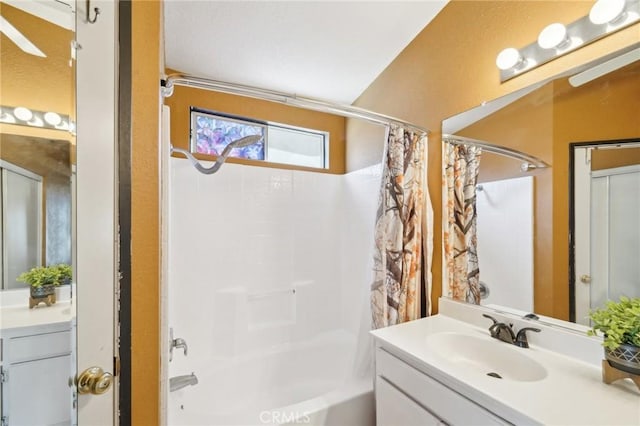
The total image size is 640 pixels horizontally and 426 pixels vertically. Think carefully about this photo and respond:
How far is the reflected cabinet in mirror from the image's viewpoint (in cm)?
53

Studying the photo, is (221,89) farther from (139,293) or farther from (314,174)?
(314,174)

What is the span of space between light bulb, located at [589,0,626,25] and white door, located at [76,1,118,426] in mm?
1629

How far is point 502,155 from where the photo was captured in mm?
1335

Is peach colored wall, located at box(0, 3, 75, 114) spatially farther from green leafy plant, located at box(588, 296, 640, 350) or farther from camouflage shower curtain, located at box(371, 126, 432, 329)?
green leafy plant, located at box(588, 296, 640, 350)

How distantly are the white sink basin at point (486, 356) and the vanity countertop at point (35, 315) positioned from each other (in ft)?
3.97

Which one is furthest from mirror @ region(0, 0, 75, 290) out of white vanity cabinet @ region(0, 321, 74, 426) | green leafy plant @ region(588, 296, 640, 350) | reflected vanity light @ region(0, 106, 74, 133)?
green leafy plant @ region(588, 296, 640, 350)

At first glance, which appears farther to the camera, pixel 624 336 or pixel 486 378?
pixel 486 378

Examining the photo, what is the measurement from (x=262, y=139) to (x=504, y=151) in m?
1.88

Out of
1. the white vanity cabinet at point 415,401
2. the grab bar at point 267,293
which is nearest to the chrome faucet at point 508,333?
the white vanity cabinet at point 415,401

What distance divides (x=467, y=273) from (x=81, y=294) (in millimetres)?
1661

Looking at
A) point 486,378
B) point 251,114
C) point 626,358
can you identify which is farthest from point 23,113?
point 251,114

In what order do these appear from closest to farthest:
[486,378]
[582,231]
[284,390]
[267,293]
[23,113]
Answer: [23,113], [486,378], [582,231], [284,390], [267,293]

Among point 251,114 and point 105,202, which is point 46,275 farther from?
point 251,114

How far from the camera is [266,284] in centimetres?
222
